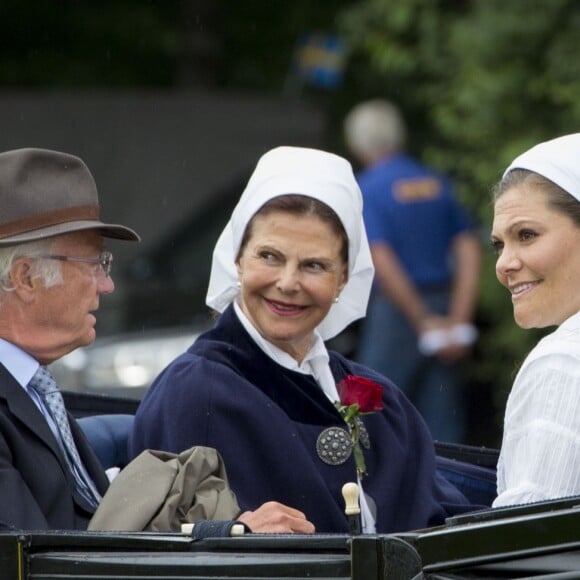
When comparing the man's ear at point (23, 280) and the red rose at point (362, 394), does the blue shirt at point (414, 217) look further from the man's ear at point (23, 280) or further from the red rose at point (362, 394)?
the man's ear at point (23, 280)

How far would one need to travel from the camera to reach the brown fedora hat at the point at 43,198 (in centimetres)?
372

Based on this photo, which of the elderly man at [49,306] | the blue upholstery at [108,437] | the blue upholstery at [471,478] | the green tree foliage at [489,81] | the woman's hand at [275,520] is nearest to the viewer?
the woman's hand at [275,520]

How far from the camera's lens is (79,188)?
3.86 meters

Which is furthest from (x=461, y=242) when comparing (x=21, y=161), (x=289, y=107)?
(x=21, y=161)

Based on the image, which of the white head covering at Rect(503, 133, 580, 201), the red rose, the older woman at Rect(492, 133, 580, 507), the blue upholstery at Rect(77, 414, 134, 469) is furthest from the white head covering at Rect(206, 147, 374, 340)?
the white head covering at Rect(503, 133, 580, 201)

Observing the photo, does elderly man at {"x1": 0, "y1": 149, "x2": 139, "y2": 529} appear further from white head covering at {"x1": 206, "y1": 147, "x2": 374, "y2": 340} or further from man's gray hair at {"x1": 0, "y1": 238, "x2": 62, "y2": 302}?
white head covering at {"x1": 206, "y1": 147, "x2": 374, "y2": 340}

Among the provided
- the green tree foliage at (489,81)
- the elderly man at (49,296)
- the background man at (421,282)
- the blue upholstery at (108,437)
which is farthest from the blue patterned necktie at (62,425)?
the green tree foliage at (489,81)

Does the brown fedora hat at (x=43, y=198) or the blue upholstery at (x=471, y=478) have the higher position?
the brown fedora hat at (x=43, y=198)

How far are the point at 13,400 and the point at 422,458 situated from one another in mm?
1200

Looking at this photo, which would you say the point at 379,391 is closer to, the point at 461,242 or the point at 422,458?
the point at 422,458

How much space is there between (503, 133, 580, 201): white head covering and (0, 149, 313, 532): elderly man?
0.92 metres

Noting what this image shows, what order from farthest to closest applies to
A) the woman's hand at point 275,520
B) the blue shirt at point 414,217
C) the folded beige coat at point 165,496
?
1. the blue shirt at point 414,217
2. the woman's hand at point 275,520
3. the folded beige coat at point 165,496

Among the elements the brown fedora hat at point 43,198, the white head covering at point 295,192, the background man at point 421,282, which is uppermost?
the background man at point 421,282

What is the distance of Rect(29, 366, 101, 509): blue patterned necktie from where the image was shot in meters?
3.69
